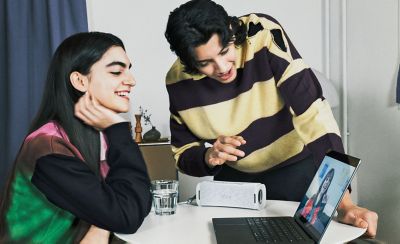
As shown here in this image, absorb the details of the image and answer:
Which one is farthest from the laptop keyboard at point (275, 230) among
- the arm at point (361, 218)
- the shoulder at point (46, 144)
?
the shoulder at point (46, 144)

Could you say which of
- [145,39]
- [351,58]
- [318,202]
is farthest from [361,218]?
[145,39]

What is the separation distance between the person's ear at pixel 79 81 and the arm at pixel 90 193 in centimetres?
18

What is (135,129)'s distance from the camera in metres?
2.53

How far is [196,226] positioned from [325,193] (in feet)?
1.03

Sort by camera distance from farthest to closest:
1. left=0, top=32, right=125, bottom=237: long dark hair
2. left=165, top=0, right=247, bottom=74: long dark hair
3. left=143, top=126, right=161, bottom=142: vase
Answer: left=143, top=126, right=161, bottom=142: vase, left=165, top=0, right=247, bottom=74: long dark hair, left=0, top=32, right=125, bottom=237: long dark hair

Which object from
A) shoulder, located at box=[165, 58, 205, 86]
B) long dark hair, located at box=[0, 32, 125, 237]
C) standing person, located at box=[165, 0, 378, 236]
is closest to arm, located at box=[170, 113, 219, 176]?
standing person, located at box=[165, 0, 378, 236]

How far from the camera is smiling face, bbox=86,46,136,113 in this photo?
114 centimetres

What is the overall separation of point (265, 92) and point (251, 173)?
0.87 ft

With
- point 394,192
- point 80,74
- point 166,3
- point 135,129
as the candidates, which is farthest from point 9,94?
point 394,192

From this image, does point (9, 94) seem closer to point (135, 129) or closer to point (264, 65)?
point (135, 129)

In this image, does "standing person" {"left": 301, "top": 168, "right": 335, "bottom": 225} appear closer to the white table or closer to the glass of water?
the white table

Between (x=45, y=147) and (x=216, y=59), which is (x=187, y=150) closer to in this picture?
(x=216, y=59)

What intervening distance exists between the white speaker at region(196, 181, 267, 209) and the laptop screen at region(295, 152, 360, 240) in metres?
0.17

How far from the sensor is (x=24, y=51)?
2371 millimetres
